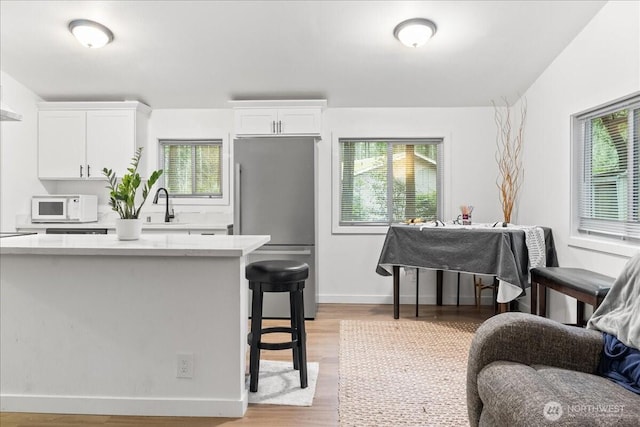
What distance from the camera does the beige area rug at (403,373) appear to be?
2.29 metres

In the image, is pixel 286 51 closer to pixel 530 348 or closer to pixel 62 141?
pixel 62 141

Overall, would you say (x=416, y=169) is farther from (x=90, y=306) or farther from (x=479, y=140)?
(x=90, y=306)

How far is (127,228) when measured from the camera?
2.51 metres

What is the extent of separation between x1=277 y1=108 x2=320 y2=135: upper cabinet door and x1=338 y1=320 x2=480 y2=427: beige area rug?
6.30 feet

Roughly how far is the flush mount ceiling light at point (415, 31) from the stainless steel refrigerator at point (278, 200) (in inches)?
49.6

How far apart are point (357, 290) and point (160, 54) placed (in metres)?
2.99

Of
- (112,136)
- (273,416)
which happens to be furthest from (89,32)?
(273,416)

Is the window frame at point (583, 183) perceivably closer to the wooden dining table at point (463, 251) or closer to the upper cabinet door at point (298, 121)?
the wooden dining table at point (463, 251)

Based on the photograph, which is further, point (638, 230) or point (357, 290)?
point (357, 290)

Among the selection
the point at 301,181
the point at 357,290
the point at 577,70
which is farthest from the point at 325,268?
the point at 577,70

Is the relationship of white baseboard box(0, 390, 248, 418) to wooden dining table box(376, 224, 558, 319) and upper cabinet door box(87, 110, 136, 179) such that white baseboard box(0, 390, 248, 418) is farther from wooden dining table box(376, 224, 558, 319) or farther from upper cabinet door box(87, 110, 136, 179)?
upper cabinet door box(87, 110, 136, 179)

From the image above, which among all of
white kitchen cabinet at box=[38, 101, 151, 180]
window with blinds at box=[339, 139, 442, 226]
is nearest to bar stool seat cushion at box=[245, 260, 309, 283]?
window with blinds at box=[339, 139, 442, 226]

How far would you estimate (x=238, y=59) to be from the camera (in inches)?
155

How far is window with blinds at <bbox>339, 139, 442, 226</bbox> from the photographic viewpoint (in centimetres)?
488
